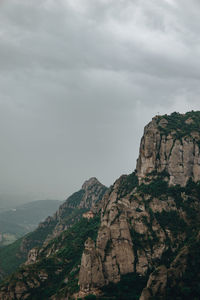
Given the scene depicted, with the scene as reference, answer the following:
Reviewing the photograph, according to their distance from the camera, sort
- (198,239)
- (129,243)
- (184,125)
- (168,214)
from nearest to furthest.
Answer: (198,239) < (129,243) < (168,214) < (184,125)

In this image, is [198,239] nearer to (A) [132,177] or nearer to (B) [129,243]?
(B) [129,243]

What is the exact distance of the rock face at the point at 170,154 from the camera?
483 feet

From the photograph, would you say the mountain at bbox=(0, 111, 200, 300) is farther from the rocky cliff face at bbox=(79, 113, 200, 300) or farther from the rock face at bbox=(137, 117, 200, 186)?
the rocky cliff face at bbox=(79, 113, 200, 300)

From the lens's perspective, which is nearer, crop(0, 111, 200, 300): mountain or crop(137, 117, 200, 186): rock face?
crop(0, 111, 200, 300): mountain

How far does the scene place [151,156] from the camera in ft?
532

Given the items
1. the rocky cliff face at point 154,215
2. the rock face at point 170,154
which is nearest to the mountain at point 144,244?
the rock face at point 170,154

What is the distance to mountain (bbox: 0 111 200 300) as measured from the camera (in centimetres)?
9038

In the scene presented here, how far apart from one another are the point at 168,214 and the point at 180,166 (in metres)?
32.2

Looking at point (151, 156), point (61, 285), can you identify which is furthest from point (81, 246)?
point (151, 156)

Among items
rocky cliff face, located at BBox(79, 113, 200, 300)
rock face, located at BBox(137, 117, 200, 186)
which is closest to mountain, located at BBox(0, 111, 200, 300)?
rock face, located at BBox(137, 117, 200, 186)

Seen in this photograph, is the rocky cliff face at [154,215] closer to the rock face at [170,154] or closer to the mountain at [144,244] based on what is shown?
the rock face at [170,154]

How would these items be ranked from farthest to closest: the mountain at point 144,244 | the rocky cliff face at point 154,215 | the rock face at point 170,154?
the rock face at point 170,154 → the rocky cliff face at point 154,215 → the mountain at point 144,244

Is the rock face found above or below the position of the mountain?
above

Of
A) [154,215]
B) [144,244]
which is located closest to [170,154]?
[154,215]
